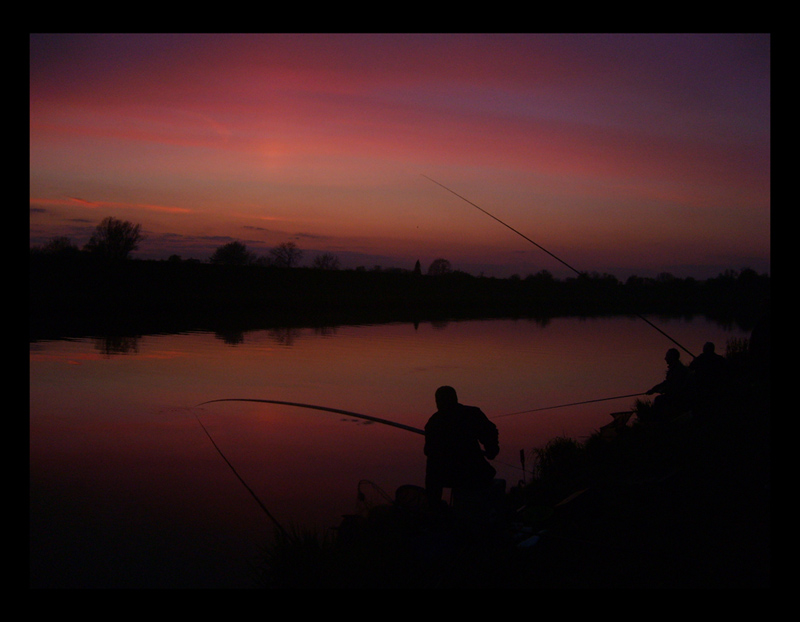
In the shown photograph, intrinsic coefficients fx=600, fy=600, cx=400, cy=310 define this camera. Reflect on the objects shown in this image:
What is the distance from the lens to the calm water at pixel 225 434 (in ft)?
22.1

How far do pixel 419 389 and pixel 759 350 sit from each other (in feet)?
31.6

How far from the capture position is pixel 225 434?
38.5 feet

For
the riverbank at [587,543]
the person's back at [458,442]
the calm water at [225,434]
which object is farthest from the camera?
the calm water at [225,434]

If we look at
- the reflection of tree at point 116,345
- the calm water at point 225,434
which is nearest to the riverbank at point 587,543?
the calm water at point 225,434

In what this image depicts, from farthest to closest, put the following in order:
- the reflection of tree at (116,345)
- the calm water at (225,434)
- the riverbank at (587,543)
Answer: the reflection of tree at (116,345), the calm water at (225,434), the riverbank at (587,543)

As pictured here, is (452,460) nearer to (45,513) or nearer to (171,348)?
(45,513)

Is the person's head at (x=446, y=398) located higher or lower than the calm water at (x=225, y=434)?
higher

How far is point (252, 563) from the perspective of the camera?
6145 mm

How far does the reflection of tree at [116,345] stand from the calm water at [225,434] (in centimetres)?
12

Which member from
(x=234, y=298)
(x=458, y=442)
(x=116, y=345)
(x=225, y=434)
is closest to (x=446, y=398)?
(x=458, y=442)

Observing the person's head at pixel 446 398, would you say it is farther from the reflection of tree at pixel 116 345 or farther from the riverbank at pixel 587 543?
the reflection of tree at pixel 116 345

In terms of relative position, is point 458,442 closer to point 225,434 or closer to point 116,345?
point 225,434

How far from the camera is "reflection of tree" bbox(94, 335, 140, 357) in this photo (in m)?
23.2

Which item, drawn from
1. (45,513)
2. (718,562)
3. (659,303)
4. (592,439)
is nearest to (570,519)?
(718,562)
